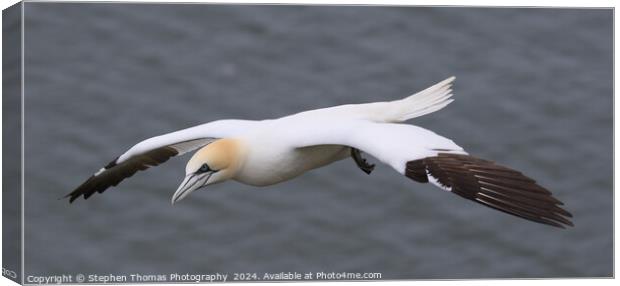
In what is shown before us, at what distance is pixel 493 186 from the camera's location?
385 inches

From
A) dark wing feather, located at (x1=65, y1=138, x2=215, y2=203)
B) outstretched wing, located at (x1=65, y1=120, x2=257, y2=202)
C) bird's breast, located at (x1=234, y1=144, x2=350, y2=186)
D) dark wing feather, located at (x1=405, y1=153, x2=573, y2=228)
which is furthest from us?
dark wing feather, located at (x1=65, y1=138, x2=215, y2=203)

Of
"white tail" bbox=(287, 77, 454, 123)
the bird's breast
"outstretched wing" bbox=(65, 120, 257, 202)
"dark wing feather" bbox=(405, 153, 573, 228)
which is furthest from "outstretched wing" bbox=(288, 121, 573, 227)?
"outstretched wing" bbox=(65, 120, 257, 202)

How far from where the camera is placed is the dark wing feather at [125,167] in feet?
38.7

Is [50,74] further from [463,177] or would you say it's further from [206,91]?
[463,177]

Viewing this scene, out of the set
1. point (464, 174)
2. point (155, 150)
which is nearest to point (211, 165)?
point (155, 150)

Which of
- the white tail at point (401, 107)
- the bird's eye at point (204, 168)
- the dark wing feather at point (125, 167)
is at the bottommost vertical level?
the bird's eye at point (204, 168)

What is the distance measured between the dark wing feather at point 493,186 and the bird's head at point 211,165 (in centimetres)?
189

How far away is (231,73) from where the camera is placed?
38.8 feet

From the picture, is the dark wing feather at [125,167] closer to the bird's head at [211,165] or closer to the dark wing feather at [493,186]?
the bird's head at [211,165]

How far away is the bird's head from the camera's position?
36.5 feet

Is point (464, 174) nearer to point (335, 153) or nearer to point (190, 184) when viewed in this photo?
point (335, 153)

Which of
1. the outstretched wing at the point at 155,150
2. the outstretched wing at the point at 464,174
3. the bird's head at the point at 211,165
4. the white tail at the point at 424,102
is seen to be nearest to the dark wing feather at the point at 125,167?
the outstretched wing at the point at 155,150

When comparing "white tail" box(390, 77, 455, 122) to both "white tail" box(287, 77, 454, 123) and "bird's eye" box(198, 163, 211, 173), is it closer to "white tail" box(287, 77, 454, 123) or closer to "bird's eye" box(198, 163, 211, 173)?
"white tail" box(287, 77, 454, 123)

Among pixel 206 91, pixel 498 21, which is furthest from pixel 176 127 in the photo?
pixel 498 21
